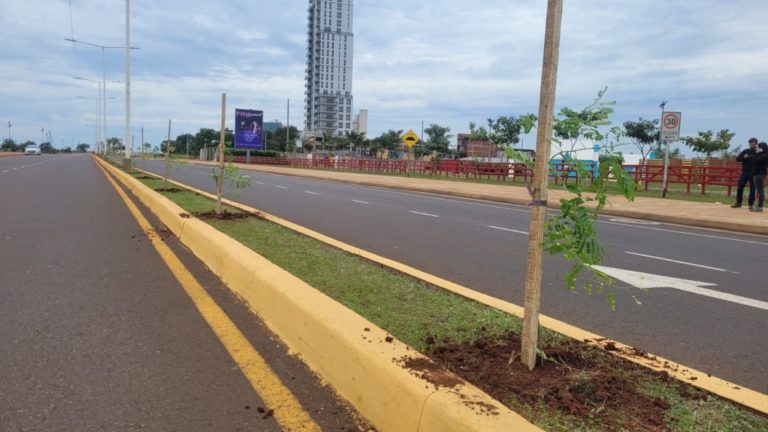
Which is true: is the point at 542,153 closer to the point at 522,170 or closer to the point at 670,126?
the point at 670,126

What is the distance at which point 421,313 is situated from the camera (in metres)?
4.52

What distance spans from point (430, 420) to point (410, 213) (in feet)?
38.0

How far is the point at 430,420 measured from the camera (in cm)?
260

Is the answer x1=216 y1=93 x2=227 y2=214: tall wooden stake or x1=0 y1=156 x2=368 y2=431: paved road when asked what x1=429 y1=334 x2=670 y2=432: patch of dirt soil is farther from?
x1=216 y1=93 x2=227 y2=214: tall wooden stake

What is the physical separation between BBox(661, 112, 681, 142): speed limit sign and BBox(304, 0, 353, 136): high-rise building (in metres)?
144

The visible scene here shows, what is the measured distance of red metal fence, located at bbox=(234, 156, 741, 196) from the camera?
191 inches

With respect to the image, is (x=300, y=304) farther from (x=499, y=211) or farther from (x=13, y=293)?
(x=499, y=211)

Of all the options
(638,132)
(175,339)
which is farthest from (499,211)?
(638,132)

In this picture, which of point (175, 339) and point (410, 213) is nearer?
point (175, 339)

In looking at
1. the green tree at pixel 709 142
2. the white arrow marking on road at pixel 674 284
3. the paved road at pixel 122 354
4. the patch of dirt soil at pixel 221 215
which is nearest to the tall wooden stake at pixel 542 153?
the paved road at pixel 122 354

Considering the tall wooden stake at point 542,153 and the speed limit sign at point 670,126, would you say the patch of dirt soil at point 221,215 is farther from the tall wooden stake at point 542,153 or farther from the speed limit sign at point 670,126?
the speed limit sign at point 670,126

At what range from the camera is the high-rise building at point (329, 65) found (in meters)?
162

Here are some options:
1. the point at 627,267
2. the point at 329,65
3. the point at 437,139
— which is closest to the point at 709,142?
the point at 437,139

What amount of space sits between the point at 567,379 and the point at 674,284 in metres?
4.17
